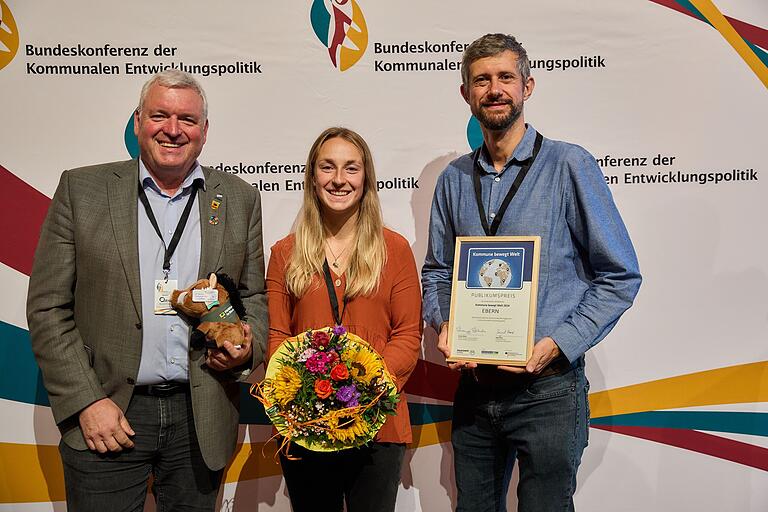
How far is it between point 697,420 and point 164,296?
3015 millimetres

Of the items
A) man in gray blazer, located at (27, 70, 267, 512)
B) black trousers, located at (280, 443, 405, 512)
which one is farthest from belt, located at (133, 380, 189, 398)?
black trousers, located at (280, 443, 405, 512)

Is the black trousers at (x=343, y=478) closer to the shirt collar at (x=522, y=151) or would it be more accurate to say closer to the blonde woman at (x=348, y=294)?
the blonde woman at (x=348, y=294)

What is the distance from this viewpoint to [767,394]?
3.59 metres

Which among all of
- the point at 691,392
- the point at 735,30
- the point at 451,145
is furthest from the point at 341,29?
the point at 691,392

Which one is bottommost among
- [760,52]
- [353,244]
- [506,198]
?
[353,244]

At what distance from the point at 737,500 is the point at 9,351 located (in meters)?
4.18

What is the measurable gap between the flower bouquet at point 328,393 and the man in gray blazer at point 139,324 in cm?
26

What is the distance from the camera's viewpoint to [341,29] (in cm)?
343

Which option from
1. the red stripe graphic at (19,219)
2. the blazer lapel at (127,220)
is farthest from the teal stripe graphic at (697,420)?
the red stripe graphic at (19,219)

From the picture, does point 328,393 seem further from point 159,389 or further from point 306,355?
point 159,389

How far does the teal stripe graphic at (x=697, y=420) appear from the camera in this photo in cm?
360

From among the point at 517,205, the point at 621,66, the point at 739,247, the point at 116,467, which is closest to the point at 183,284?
the point at 116,467

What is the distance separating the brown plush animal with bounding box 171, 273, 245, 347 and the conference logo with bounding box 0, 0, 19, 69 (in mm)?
2022

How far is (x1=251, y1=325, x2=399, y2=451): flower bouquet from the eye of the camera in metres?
2.12
